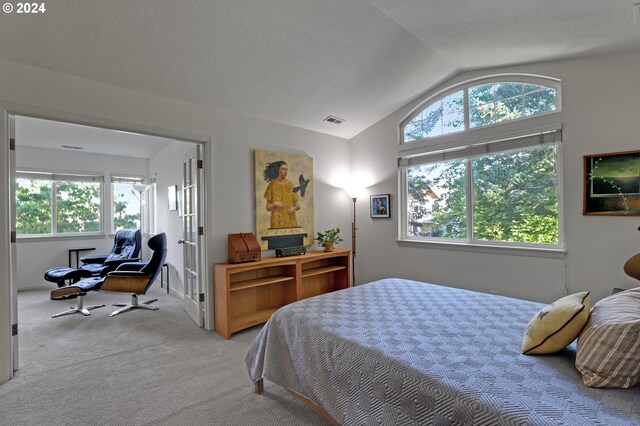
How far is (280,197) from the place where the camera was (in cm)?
384

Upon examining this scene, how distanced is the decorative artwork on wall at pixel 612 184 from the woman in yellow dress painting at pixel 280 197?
3075 mm

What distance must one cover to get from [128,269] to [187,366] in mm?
2272

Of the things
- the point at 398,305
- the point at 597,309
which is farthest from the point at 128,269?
the point at 597,309

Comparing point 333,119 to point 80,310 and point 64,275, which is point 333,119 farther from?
point 64,275

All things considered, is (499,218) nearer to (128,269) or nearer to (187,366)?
(187,366)

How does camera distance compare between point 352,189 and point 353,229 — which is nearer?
point 353,229

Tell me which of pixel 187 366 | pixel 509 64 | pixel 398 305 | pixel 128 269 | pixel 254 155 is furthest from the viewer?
pixel 128 269

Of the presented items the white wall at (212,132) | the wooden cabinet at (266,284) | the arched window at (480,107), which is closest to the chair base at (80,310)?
the white wall at (212,132)

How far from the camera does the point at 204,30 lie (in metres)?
2.30

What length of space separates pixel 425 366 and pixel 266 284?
2.51 metres

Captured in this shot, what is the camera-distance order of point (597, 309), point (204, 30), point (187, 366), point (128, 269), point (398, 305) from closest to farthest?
point (597, 309) < point (398, 305) < point (204, 30) < point (187, 366) < point (128, 269)

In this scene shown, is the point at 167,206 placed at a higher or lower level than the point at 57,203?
lower

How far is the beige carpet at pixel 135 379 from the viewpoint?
186cm

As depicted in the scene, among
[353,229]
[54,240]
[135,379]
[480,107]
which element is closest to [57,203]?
[54,240]
